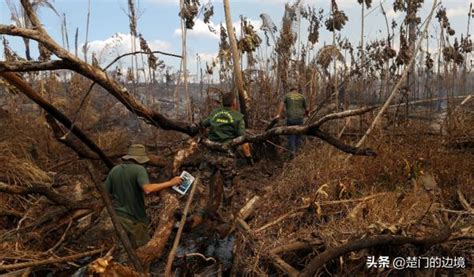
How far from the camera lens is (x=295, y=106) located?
22.2 ft

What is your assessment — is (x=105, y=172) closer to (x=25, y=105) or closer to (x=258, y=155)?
(x=258, y=155)

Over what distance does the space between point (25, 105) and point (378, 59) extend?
7458 millimetres

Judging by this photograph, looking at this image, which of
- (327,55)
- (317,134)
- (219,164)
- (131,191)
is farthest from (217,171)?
(327,55)

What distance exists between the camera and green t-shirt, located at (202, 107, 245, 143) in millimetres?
4762

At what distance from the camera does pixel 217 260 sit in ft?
13.3

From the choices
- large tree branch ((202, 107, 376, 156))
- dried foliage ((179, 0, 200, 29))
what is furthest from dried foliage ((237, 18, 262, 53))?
large tree branch ((202, 107, 376, 156))

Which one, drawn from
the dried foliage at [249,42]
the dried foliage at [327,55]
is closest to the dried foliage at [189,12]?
the dried foliage at [249,42]

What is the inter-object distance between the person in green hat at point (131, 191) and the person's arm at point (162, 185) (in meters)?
0.11

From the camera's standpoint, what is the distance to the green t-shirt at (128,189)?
11.5 ft

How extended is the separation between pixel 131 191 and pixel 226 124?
1.58 m

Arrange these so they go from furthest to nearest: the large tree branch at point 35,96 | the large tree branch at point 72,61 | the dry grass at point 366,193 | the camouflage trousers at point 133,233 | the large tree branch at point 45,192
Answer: the large tree branch at point 45,192 < the dry grass at point 366,193 < the camouflage trousers at point 133,233 < the large tree branch at point 35,96 < the large tree branch at point 72,61

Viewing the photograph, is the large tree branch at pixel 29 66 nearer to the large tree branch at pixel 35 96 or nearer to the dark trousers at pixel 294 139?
the large tree branch at pixel 35 96

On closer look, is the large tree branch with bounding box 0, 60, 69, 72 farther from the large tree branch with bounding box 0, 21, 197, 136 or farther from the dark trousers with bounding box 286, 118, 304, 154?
the dark trousers with bounding box 286, 118, 304, 154

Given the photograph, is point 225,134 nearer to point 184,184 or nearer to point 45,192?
point 184,184
